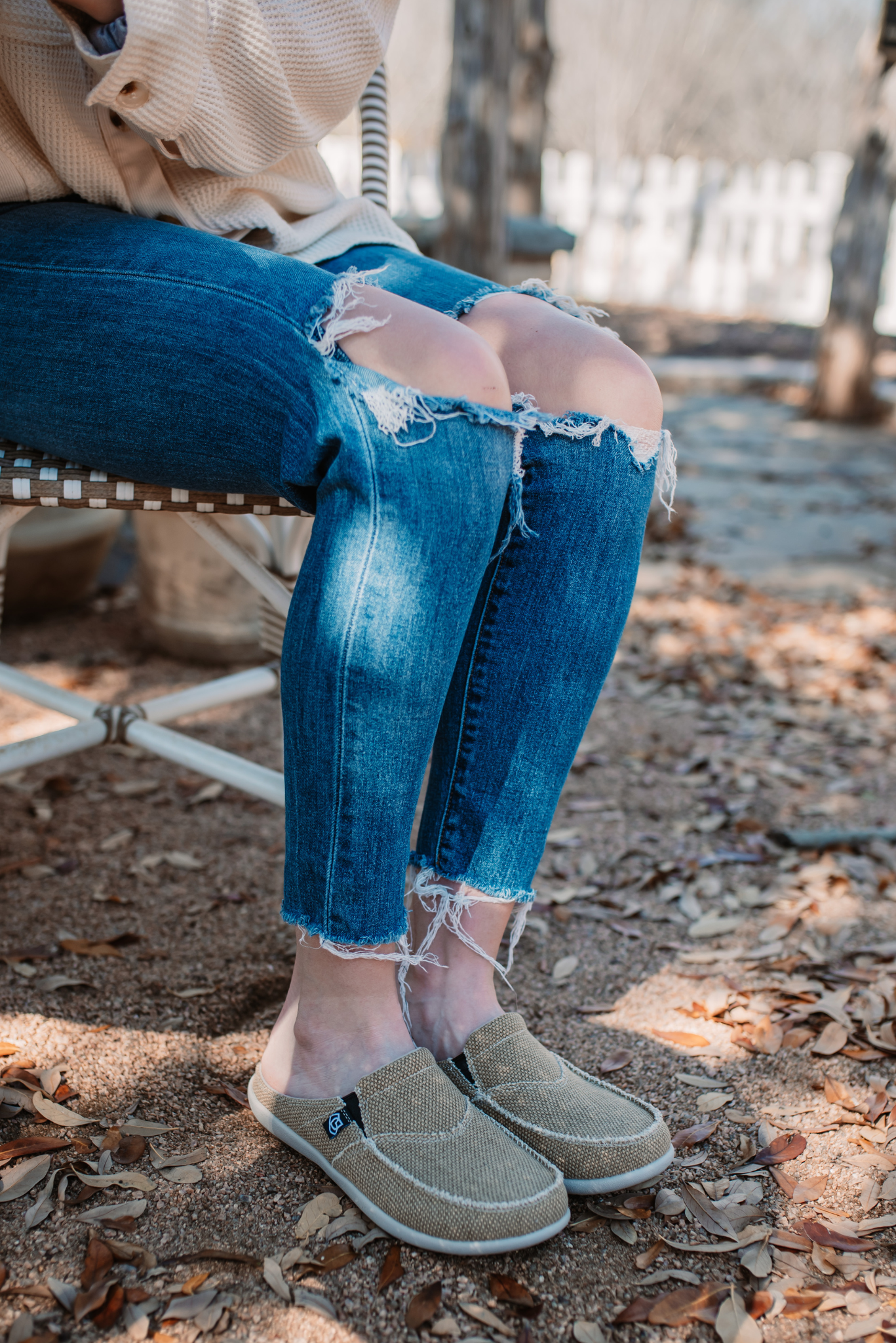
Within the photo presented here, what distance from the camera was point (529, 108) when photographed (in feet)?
22.6

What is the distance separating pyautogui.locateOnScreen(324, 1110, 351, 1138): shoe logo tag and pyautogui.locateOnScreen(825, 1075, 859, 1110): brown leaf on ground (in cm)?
53

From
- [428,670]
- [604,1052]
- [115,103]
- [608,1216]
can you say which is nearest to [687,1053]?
[604,1052]

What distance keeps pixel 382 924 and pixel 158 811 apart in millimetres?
1034

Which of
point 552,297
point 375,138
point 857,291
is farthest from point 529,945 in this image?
point 857,291

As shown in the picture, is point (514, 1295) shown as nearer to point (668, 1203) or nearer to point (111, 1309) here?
point (668, 1203)

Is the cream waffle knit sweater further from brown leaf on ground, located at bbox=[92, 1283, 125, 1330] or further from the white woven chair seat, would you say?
brown leaf on ground, located at bbox=[92, 1283, 125, 1330]

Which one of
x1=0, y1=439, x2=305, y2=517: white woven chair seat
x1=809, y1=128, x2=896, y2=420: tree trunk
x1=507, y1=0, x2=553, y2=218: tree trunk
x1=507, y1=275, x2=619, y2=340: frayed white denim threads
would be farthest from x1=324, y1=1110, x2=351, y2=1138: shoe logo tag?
x1=507, y1=0, x2=553, y2=218: tree trunk

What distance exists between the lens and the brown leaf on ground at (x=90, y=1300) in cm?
81

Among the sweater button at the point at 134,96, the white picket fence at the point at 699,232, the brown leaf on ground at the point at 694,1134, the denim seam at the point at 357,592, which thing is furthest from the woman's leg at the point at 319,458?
the white picket fence at the point at 699,232

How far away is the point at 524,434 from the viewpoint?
3.18 ft

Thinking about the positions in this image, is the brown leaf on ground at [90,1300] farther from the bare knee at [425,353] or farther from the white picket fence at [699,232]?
the white picket fence at [699,232]

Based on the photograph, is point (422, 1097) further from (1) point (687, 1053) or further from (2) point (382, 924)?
(1) point (687, 1053)

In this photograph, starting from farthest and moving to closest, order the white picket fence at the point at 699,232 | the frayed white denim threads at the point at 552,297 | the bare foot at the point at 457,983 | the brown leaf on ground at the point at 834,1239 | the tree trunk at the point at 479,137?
1. the white picket fence at the point at 699,232
2. the tree trunk at the point at 479,137
3. the frayed white denim threads at the point at 552,297
4. the bare foot at the point at 457,983
5. the brown leaf on ground at the point at 834,1239

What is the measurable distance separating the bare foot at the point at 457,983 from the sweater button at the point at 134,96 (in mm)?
735
